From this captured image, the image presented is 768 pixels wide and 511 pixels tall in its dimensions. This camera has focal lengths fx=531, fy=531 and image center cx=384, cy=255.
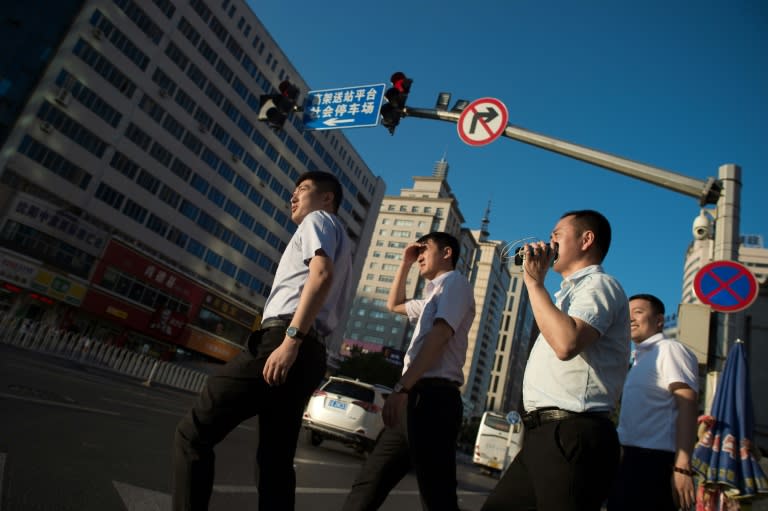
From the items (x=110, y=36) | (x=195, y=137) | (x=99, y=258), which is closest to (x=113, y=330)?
(x=99, y=258)

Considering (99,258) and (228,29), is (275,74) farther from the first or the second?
(99,258)

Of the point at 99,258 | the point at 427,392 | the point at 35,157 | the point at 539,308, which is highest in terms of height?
the point at 35,157

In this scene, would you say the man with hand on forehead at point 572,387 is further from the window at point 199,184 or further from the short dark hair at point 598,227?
the window at point 199,184

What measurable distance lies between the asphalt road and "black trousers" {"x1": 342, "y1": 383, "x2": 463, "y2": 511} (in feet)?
4.19

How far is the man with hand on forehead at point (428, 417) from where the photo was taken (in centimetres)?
270

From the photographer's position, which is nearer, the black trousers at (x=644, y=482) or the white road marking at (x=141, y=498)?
the black trousers at (x=644, y=482)

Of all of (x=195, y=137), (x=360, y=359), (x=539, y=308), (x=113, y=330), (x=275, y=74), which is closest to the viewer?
(x=539, y=308)

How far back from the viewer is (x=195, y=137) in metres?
39.6

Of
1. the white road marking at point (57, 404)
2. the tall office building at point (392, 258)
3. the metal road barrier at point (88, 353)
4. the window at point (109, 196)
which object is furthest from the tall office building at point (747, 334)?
the tall office building at point (392, 258)

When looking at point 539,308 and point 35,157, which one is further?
point 35,157

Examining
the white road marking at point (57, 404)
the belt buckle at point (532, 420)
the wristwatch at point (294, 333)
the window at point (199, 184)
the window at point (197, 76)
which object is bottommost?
the white road marking at point (57, 404)

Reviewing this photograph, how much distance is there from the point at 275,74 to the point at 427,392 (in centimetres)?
4797

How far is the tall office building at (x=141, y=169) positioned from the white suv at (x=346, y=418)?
1784 centimetres

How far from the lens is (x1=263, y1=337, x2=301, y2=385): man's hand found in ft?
7.30
